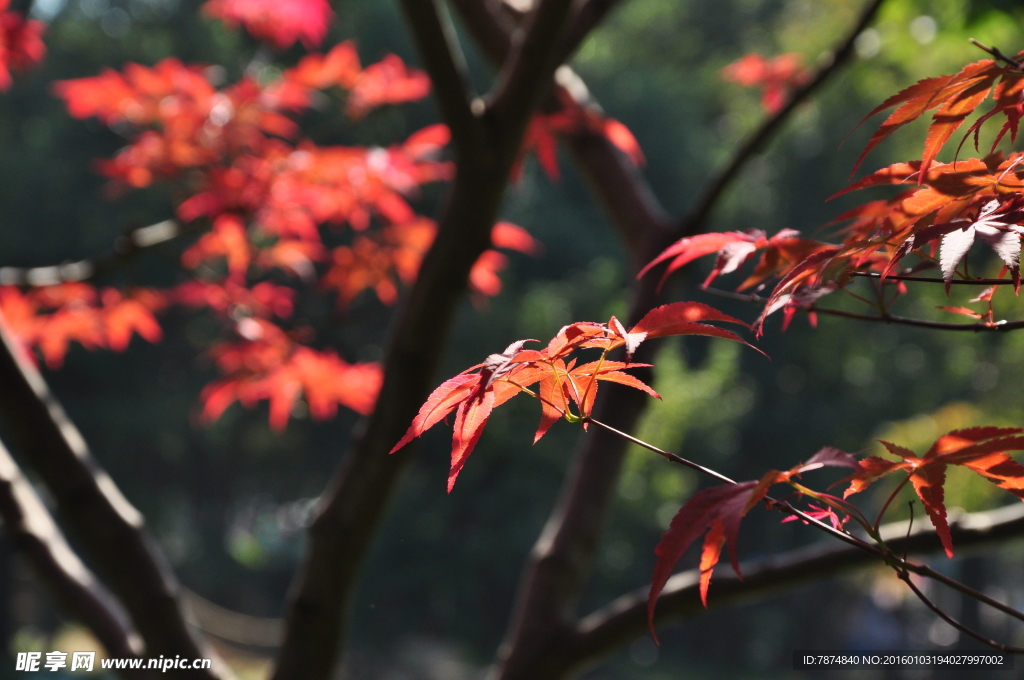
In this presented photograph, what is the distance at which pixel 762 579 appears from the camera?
0.99 m

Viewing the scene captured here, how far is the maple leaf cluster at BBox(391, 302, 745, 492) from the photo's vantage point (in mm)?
410

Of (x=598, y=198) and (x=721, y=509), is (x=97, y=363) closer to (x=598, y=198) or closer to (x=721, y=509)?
(x=598, y=198)

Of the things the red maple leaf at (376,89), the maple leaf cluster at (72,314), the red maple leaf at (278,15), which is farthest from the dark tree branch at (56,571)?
the red maple leaf at (278,15)

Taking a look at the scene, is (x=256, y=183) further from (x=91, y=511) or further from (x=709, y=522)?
(x=709, y=522)

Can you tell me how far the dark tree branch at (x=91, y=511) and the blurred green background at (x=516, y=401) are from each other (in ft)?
16.1

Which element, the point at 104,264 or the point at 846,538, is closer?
the point at 846,538

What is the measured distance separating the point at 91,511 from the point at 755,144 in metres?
1.05

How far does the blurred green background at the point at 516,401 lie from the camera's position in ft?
22.8

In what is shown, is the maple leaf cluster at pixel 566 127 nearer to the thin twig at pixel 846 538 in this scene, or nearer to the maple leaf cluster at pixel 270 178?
the maple leaf cluster at pixel 270 178

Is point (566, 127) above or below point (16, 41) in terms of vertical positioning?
below

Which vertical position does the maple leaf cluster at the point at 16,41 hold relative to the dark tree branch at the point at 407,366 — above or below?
above

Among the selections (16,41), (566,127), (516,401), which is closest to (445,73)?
(566,127)

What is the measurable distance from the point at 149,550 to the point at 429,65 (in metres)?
0.75

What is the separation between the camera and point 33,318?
1.82m
